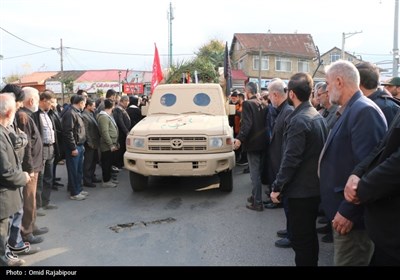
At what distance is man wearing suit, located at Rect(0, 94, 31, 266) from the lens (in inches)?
133

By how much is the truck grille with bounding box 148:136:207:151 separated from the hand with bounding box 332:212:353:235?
376 centimetres

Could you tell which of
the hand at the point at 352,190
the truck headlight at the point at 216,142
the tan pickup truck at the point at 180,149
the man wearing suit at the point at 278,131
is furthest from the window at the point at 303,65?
the hand at the point at 352,190

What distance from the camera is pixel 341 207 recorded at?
259cm

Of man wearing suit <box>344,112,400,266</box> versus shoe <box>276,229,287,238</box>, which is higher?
man wearing suit <box>344,112,400,266</box>

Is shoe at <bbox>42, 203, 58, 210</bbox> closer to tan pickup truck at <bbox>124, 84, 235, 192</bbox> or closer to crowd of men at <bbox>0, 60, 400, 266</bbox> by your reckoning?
crowd of men at <bbox>0, 60, 400, 266</bbox>

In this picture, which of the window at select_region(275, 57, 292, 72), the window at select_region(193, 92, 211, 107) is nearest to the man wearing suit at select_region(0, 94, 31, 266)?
the window at select_region(193, 92, 211, 107)

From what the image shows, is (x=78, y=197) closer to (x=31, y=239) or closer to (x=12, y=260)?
(x=31, y=239)

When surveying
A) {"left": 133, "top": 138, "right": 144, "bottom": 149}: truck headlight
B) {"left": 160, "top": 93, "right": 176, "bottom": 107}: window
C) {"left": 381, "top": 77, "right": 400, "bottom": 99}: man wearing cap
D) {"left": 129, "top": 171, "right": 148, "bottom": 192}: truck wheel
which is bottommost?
{"left": 129, "top": 171, "right": 148, "bottom": 192}: truck wheel

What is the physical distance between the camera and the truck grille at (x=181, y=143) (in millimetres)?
6234

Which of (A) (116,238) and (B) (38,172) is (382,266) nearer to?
(A) (116,238)

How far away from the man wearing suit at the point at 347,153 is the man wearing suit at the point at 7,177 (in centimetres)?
274

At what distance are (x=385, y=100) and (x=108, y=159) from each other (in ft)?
18.1

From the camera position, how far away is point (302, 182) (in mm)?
3271

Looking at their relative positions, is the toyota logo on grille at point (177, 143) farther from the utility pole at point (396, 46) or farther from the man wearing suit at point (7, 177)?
the utility pole at point (396, 46)
